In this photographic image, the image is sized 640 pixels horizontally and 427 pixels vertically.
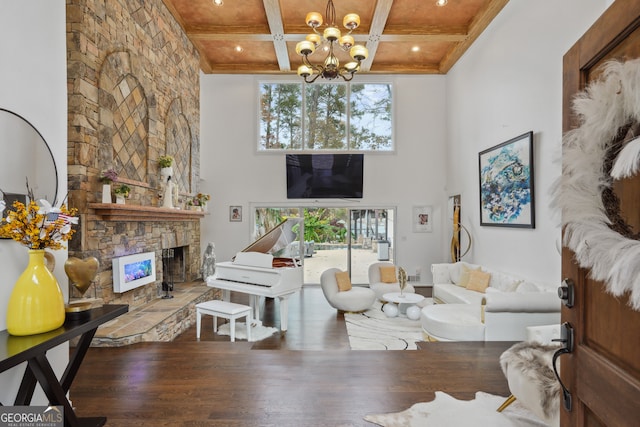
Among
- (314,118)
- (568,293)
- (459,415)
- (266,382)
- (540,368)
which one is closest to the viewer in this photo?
(568,293)

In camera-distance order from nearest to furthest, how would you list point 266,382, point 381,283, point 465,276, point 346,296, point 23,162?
point 23,162, point 266,382, point 346,296, point 465,276, point 381,283

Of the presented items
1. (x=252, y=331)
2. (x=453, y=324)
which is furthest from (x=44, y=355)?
(x=453, y=324)

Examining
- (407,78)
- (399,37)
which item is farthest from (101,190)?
(407,78)

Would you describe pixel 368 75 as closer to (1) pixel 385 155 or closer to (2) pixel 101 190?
(1) pixel 385 155

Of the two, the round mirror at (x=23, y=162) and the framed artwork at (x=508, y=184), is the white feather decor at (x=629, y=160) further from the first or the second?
the framed artwork at (x=508, y=184)

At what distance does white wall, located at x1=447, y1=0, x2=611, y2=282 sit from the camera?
4125 millimetres

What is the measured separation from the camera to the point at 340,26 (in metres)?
6.54

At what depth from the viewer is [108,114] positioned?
4246 millimetres

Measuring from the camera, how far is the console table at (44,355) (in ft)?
4.68

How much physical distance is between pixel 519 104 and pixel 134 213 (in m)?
5.78

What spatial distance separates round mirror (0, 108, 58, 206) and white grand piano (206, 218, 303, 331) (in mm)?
2941

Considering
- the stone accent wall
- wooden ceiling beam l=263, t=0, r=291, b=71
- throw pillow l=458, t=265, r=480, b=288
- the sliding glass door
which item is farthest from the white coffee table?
wooden ceiling beam l=263, t=0, r=291, b=71

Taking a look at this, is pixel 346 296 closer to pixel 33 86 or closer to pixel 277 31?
pixel 33 86

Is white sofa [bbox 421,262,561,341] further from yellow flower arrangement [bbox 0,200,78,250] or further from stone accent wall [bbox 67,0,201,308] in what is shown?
stone accent wall [bbox 67,0,201,308]
